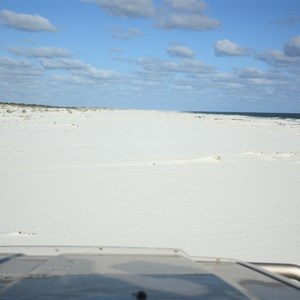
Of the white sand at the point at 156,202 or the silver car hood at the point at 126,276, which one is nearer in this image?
the silver car hood at the point at 126,276

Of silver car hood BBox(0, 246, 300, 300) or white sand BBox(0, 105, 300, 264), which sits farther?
white sand BBox(0, 105, 300, 264)

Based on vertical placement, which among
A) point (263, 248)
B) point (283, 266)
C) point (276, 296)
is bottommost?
point (263, 248)

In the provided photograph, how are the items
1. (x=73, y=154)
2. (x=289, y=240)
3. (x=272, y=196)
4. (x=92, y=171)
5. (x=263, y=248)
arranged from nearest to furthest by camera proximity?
(x=263, y=248)
(x=289, y=240)
(x=272, y=196)
(x=92, y=171)
(x=73, y=154)

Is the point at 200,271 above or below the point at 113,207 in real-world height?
above

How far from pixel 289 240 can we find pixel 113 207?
296 cm

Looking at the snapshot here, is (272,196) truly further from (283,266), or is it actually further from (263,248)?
(283,266)

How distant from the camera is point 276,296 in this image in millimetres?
2078

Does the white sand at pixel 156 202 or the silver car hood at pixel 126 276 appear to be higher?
the silver car hood at pixel 126 276

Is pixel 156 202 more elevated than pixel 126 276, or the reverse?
pixel 126 276

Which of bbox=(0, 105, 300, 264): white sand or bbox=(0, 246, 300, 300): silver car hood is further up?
bbox=(0, 246, 300, 300): silver car hood

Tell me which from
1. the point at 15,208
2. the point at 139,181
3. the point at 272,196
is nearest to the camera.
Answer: the point at 15,208

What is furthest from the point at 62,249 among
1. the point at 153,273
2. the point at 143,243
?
the point at 143,243

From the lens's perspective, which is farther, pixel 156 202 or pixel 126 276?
pixel 156 202

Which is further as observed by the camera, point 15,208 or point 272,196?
point 272,196
